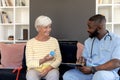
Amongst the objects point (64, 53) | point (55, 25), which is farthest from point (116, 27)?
point (64, 53)

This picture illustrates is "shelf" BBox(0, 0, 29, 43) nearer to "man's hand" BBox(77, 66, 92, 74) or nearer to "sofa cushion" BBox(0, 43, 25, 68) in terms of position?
"sofa cushion" BBox(0, 43, 25, 68)

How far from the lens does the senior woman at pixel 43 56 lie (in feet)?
10.4

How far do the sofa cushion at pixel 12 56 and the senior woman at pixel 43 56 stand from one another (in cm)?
50

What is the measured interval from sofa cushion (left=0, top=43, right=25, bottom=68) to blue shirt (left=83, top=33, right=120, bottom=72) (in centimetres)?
111

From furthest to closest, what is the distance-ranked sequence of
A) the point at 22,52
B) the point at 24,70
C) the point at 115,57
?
1. the point at 22,52
2. the point at 24,70
3. the point at 115,57

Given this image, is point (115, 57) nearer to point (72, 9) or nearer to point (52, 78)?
point (52, 78)

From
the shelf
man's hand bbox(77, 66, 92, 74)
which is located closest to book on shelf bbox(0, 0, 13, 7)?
the shelf

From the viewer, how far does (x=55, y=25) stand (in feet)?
16.7

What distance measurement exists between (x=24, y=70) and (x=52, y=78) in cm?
61

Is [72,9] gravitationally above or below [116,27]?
above

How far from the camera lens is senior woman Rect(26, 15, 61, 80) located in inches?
125

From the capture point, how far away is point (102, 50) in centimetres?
294

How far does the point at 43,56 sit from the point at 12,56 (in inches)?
26.3

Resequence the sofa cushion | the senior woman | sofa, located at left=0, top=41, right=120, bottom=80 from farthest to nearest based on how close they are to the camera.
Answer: the sofa cushion, sofa, located at left=0, top=41, right=120, bottom=80, the senior woman
